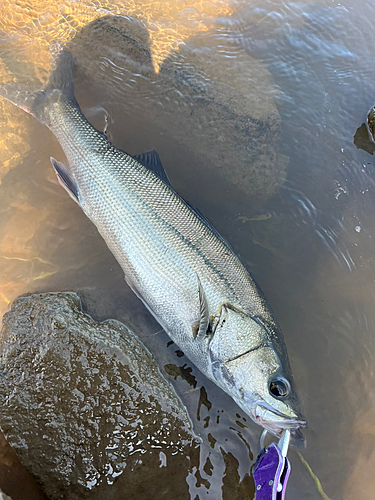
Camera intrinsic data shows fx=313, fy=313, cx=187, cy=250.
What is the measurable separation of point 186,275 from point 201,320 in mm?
443

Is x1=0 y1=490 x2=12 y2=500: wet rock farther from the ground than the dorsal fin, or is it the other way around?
the dorsal fin

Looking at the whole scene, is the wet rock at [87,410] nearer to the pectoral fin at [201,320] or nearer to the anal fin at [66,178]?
the pectoral fin at [201,320]

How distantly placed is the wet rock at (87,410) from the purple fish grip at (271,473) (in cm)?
64

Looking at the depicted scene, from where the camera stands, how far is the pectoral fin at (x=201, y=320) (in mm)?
2920

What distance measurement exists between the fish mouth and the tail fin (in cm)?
368

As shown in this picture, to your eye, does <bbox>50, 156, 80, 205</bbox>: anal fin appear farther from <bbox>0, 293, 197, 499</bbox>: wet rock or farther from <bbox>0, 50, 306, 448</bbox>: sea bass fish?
<bbox>0, 293, 197, 499</bbox>: wet rock

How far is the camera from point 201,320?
2.92 metres

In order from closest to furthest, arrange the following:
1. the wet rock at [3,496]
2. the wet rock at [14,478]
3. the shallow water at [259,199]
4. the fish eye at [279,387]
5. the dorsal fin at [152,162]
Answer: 1. the wet rock at [3,496]
2. the wet rock at [14,478]
3. the fish eye at [279,387]
4. the shallow water at [259,199]
5. the dorsal fin at [152,162]

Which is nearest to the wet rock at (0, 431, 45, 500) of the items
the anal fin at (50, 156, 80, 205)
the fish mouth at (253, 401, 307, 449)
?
the fish mouth at (253, 401, 307, 449)

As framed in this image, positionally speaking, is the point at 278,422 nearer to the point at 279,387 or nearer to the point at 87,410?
the point at 279,387

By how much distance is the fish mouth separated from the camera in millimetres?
2539

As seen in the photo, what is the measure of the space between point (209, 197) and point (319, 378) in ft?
7.97

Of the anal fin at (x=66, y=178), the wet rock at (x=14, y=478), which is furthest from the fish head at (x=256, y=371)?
the anal fin at (x=66, y=178)

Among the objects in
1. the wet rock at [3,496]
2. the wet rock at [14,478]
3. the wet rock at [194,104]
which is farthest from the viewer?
the wet rock at [194,104]
